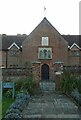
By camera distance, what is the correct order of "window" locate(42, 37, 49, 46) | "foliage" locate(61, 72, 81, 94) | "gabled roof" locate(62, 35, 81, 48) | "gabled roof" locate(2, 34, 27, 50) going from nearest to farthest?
"foliage" locate(61, 72, 81, 94) → "window" locate(42, 37, 49, 46) → "gabled roof" locate(2, 34, 27, 50) → "gabled roof" locate(62, 35, 81, 48)

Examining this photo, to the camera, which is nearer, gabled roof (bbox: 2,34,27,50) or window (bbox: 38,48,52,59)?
window (bbox: 38,48,52,59)

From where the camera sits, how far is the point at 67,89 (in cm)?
1947

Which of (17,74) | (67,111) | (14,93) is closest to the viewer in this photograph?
(67,111)

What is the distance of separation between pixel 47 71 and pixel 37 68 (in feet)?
60.3

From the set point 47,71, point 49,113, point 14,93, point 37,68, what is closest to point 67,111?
point 49,113

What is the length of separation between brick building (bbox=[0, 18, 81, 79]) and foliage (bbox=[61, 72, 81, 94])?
18.9m

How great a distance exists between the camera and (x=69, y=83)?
1948 centimetres

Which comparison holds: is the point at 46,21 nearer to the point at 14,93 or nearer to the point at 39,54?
the point at 39,54

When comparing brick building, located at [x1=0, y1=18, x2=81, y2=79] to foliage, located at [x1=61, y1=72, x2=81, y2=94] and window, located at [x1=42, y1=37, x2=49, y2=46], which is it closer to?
window, located at [x1=42, y1=37, x2=49, y2=46]

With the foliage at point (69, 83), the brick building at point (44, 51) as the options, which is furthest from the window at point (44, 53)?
the foliage at point (69, 83)

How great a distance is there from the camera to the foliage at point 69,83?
749 inches

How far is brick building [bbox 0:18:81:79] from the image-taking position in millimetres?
39812

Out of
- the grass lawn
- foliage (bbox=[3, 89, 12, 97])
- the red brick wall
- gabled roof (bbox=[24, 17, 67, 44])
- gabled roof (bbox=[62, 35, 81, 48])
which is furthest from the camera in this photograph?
gabled roof (bbox=[62, 35, 81, 48])

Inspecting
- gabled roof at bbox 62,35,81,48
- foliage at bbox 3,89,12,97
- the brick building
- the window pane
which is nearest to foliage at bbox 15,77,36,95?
foliage at bbox 3,89,12,97
